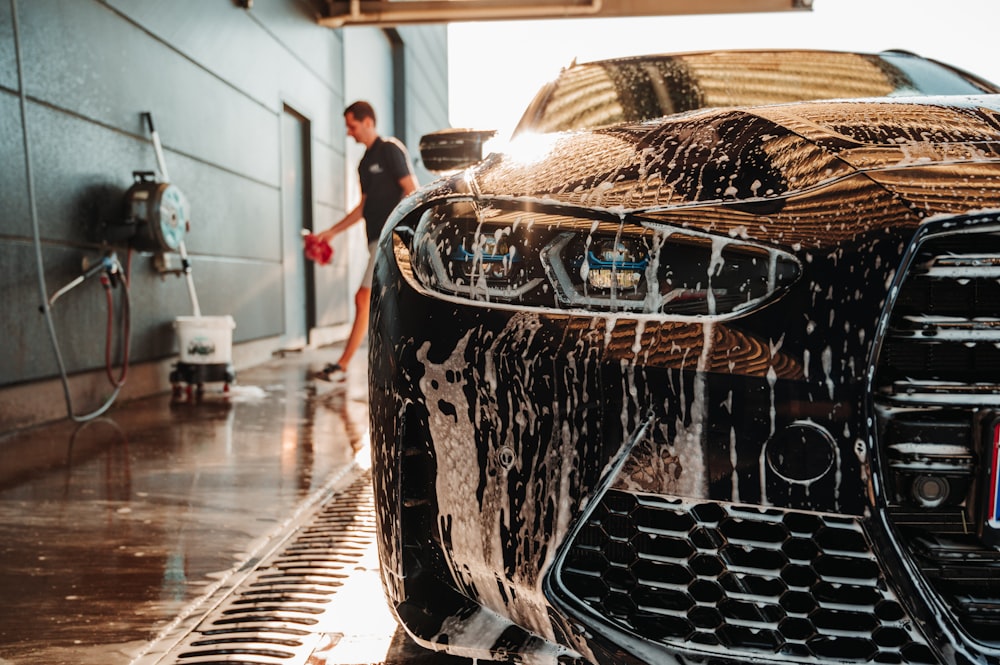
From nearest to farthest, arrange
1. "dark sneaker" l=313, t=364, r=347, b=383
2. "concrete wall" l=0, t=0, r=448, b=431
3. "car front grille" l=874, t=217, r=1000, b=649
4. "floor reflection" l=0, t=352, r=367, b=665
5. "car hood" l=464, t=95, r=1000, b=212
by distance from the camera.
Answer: "car front grille" l=874, t=217, r=1000, b=649
"car hood" l=464, t=95, r=1000, b=212
"floor reflection" l=0, t=352, r=367, b=665
"concrete wall" l=0, t=0, r=448, b=431
"dark sneaker" l=313, t=364, r=347, b=383

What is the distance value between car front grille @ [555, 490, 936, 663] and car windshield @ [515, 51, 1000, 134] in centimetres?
135

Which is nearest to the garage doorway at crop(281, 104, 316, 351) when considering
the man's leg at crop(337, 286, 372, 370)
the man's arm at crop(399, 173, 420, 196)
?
the man's leg at crop(337, 286, 372, 370)

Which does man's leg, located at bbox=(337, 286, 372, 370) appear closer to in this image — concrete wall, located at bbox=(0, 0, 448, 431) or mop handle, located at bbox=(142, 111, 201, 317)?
mop handle, located at bbox=(142, 111, 201, 317)

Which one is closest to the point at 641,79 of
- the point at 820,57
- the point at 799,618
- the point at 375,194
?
the point at 820,57

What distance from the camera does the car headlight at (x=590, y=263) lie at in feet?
3.85

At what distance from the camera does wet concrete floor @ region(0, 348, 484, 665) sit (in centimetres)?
188

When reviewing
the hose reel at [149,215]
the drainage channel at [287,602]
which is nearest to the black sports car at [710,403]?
the drainage channel at [287,602]

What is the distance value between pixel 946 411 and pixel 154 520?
2.44 metres

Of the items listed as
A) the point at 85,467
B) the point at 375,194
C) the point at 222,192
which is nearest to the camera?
the point at 85,467

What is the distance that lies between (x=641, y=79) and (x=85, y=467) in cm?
268

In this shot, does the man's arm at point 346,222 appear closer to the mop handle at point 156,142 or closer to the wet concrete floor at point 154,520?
the mop handle at point 156,142

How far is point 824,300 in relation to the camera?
1.11m

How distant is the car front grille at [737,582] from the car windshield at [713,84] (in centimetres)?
135

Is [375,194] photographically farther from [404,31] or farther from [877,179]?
[404,31]
